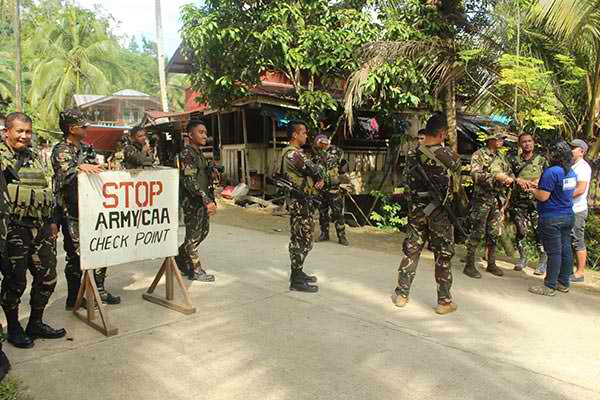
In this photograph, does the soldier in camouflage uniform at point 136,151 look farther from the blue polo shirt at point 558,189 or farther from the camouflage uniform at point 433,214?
the blue polo shirt at point 558,189

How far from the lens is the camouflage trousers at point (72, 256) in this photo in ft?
A: 13.7

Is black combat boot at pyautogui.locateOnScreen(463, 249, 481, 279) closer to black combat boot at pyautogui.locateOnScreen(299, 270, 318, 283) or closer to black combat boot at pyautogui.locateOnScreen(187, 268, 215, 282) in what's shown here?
black combat boot at pyautogui.locateOnScreen(299, 270, 318, 283)

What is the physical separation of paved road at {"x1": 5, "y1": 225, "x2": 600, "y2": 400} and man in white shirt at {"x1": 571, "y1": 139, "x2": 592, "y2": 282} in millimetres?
653

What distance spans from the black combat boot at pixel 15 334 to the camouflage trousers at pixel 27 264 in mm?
81

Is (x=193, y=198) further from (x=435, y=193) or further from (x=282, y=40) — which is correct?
(x=282, y=40)

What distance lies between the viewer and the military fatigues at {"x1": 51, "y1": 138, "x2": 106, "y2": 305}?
4047 mm

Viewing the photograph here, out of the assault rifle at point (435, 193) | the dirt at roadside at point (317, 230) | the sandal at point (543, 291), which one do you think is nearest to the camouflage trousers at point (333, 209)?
the dirt at roadside at point (317, 230)

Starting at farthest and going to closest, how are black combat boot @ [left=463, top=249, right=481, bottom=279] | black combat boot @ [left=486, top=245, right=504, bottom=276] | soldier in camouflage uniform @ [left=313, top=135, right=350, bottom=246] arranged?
1. soldier in camouflage uniform @ [left=313, top=135, right=350, bottom=246]
2. black combat boot @ [left=486, top=245, right=504, bottom=276]
3. black combat boot @ [left=463, top=249, right=481, bottom=279]

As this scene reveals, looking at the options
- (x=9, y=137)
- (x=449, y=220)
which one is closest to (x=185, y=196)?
(x=9, y=137)

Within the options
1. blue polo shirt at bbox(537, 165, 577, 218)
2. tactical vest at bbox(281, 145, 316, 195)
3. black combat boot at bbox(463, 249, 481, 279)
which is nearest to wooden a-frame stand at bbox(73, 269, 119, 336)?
tactical vest at bbox(281, 145, 316, 195)

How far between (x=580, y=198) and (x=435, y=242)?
2285mm

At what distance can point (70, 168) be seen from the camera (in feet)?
13.2

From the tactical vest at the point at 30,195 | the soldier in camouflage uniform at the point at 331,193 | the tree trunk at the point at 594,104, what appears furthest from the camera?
the soldier in camouflage uniform at the point at 331,193

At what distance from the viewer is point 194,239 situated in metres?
5.23
